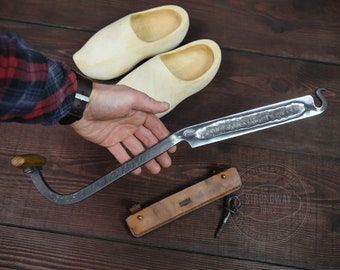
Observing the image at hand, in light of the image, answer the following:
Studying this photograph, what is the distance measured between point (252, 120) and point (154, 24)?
12.0 inches

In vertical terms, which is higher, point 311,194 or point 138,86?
point 138,86

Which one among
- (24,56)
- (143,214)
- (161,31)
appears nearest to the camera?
(24,56)

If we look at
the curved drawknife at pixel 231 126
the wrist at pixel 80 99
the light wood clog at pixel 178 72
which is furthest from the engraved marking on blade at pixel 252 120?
the wrist at pixel 80 99

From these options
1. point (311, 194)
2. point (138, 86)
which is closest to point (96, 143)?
point (138, 86)

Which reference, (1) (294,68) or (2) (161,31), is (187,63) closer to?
(2) (161,31)

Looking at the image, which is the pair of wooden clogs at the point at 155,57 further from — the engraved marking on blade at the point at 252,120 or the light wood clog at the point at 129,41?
the engraved marking on blade at the point at 252,120

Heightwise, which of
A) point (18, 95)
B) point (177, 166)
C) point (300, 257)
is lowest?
point (300, 257)

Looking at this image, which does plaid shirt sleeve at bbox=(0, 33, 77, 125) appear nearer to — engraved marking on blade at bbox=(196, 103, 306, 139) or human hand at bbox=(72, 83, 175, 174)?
human hand at bbox=(72, 83, 175, 174)

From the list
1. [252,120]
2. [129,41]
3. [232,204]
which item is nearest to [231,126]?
[252,120]

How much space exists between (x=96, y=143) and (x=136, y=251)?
0.73 feet

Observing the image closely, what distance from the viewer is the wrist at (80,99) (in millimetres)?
640

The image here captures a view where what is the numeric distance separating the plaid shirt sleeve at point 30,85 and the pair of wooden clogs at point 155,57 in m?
0.18

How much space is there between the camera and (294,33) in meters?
Answer: 0.88

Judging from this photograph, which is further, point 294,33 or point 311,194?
point 294,33
